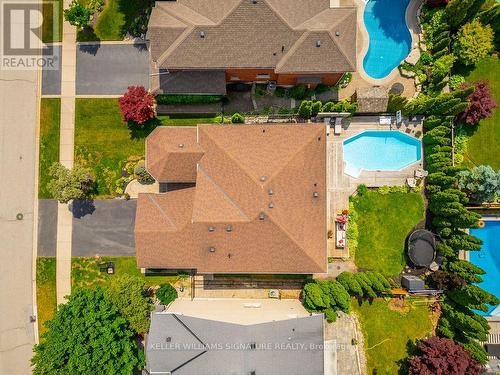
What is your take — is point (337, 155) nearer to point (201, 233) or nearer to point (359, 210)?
point (359, 210)

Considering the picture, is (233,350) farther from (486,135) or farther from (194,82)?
(486,135)

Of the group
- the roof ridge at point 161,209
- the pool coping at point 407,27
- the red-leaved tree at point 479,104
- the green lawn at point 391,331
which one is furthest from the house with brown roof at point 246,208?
the red-leaved tree at point 479,104

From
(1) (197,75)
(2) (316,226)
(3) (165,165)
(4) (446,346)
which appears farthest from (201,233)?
(4) (446,346)

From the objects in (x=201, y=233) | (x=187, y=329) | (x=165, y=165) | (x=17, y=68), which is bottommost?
(x=187, y=329)

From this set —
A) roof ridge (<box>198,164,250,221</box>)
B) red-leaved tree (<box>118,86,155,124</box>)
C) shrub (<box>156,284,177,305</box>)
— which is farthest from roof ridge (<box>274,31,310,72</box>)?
shrub (<box>156,284,177,305</box>)

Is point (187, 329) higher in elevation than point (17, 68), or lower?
lower
